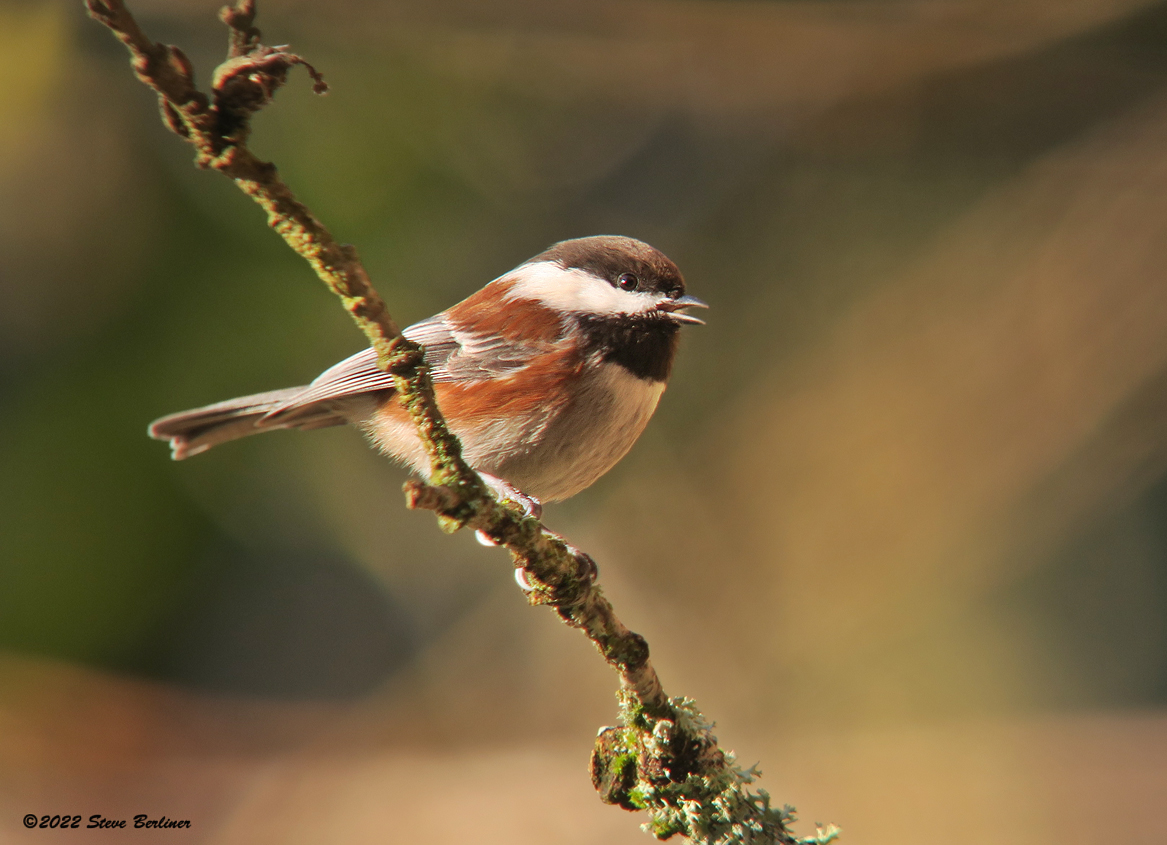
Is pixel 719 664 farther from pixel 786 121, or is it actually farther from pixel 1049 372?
pixel 786 121

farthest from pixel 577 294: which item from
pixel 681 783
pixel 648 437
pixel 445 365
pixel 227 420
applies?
pixel 648 437

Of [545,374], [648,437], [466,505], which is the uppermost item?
[648,437]

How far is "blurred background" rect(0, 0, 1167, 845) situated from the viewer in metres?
3.45

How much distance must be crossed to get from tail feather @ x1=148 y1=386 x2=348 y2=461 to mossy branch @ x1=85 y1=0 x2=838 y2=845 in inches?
47.9

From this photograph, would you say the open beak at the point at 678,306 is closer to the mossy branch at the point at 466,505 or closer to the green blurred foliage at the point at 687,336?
the mossy branch at the point at 466,505

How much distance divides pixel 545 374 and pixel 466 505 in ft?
2.97

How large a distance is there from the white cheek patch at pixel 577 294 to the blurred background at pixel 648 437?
5.64ft

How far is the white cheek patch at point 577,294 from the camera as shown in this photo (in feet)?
7.14

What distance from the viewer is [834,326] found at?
4445 millimetres

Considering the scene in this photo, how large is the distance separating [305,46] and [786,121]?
275cm

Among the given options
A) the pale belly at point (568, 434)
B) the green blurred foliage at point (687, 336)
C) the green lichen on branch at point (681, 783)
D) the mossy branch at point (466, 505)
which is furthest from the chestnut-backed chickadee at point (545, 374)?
the green blurred foliage at point (687, 336)

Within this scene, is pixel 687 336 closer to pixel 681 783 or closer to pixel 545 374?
pixel 545 374

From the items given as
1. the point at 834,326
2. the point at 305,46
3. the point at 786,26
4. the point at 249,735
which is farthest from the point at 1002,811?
the point at 305,46

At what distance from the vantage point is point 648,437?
4.36m
